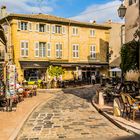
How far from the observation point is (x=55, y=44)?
41.3 m

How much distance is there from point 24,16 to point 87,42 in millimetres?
9654

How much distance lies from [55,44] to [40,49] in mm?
2110

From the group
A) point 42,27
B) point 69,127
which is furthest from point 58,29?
point 69,127

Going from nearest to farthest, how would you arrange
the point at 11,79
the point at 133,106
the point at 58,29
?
the point at 133,106 < the point at 11,79 < the point at 58,29

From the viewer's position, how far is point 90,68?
4453cm

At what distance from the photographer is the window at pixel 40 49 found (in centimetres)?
3984

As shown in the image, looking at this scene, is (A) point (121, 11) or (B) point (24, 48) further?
(B) point (24, 48)

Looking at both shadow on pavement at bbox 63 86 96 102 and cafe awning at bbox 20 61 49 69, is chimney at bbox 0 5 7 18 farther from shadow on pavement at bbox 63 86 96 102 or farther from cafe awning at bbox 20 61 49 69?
shadow on pavement at bbox 63 86 96 102

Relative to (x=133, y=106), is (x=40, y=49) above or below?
above

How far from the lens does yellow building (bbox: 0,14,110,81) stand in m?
38.7

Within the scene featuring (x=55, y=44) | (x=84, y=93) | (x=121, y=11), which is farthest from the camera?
(x=55, y=44)

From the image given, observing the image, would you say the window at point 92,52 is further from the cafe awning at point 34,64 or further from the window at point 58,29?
the cafe awning at point 34,64

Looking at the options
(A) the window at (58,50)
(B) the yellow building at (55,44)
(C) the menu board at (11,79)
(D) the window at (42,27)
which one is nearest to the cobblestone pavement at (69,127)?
(C) the menu board at (11,79)

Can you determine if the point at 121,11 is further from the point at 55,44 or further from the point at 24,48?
the point at 55,44
